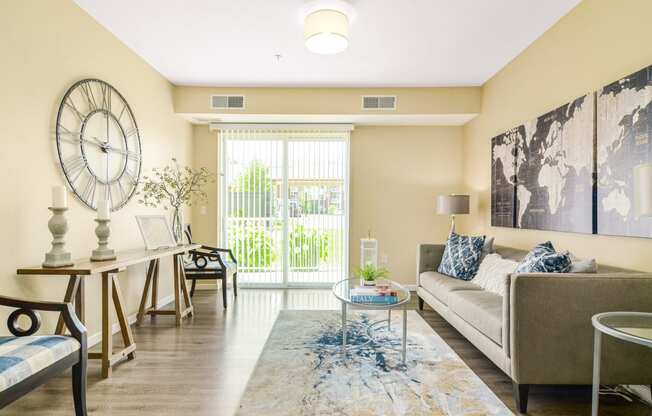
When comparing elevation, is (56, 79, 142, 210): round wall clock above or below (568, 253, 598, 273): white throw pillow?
above

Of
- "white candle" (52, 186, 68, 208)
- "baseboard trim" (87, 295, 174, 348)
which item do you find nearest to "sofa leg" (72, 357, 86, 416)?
"white candle" (52, 186, 68, 208)

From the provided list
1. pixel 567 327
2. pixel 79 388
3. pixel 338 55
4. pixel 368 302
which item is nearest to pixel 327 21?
pixel 338 55

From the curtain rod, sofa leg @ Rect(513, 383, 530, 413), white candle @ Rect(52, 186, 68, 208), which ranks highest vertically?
the curtain rod

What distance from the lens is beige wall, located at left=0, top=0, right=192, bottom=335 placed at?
2.22 meters

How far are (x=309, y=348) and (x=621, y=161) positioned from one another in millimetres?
2574

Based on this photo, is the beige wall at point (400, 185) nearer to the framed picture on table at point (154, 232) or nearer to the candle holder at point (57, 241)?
the framed picture on table at point (154, 232)

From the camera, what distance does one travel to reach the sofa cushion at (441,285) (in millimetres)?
3244

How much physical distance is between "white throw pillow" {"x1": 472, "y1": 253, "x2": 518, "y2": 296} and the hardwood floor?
0.52m

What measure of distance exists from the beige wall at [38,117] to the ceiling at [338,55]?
285 millimetres

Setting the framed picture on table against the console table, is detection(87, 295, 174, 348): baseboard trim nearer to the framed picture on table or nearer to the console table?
the console table

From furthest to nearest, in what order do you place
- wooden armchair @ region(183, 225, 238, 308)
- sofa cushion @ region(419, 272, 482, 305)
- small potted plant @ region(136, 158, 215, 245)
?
wooden armchair @ region(183, 225, 238, 308), small potted plant @ region(136, 158, 215, 245), sofa cushion @ region(419, 272, 482, 305)

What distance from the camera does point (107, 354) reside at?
95.6 inches

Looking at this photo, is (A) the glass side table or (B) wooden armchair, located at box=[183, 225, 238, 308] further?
(B) wooden armchair, located at box=[183, 225, 238, 308]

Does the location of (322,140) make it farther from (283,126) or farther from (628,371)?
(628,371)
